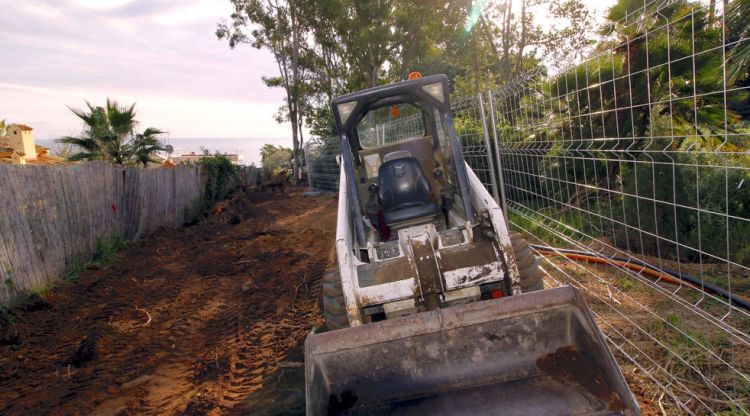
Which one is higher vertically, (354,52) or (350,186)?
(354,52)

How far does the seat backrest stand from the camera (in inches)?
196

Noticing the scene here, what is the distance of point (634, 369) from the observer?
3629mm

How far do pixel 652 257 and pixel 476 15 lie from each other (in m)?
19.8

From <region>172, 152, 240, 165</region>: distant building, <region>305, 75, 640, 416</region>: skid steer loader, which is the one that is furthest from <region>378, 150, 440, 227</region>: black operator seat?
<region>172, 152, 240, 165</region>: distant building

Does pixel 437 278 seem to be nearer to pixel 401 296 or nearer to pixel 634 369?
pixel 401 296

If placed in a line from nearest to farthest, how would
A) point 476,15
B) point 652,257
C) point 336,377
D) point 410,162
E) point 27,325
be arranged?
point 336,377
point 410,162
point 652,257
point 27,325
point 476,15

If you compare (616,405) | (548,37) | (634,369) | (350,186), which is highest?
(548,37)

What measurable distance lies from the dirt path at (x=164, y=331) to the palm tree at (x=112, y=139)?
813 cm

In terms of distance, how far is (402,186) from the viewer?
498 cm

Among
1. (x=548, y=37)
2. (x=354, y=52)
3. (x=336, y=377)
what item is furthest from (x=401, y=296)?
(x=548, y=37)

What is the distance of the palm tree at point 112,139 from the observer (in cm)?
1683

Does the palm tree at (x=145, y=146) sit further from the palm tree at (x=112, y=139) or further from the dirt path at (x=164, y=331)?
the dirt path at (x=164, y=331)

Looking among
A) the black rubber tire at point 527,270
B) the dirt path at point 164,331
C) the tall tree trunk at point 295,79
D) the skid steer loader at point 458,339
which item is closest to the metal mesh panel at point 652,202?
the black rubber tire at point 527,270

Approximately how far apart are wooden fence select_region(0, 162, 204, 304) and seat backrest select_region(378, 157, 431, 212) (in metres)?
5.41
